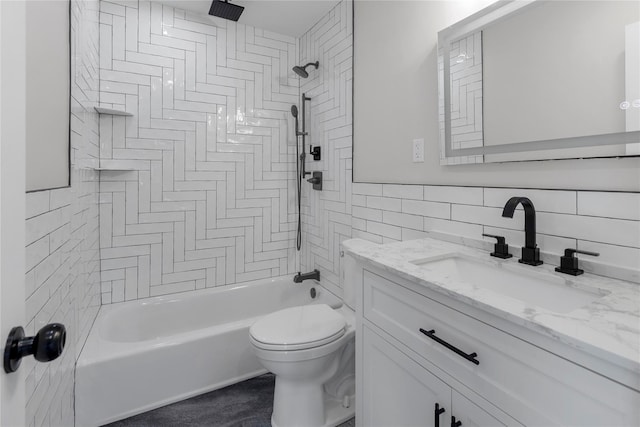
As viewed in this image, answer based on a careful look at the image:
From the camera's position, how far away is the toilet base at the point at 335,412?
1684mm

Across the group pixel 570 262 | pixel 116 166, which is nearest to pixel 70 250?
pixel 116 166

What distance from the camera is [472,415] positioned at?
867 millimetres

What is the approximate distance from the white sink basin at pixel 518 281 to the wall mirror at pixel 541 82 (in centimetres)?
42

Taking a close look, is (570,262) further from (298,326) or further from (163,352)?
(163,352)

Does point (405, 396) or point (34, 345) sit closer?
point (34, 345)

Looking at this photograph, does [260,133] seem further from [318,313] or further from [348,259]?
[318,313]

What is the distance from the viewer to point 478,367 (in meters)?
0.85

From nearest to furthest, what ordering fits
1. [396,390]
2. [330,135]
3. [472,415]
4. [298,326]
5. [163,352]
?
[472,415], [396,390], [298,326], [163,352], [330,135]

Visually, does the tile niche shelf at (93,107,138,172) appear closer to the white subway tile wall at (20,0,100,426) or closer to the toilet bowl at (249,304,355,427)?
the white subway tile wall at (20,0,100,426)

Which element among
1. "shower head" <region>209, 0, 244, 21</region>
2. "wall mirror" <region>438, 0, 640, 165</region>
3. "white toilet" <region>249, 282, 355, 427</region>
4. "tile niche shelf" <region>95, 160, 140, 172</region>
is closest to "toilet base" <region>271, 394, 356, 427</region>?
"white toilet" <region>249, 282, 355, 427</region>

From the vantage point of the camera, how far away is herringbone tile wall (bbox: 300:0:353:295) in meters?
2.21

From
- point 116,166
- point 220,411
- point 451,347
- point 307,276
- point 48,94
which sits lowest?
point 220,411

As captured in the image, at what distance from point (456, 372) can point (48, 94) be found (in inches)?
61.2

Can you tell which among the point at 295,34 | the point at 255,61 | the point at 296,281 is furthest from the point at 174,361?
the point at 295,34
